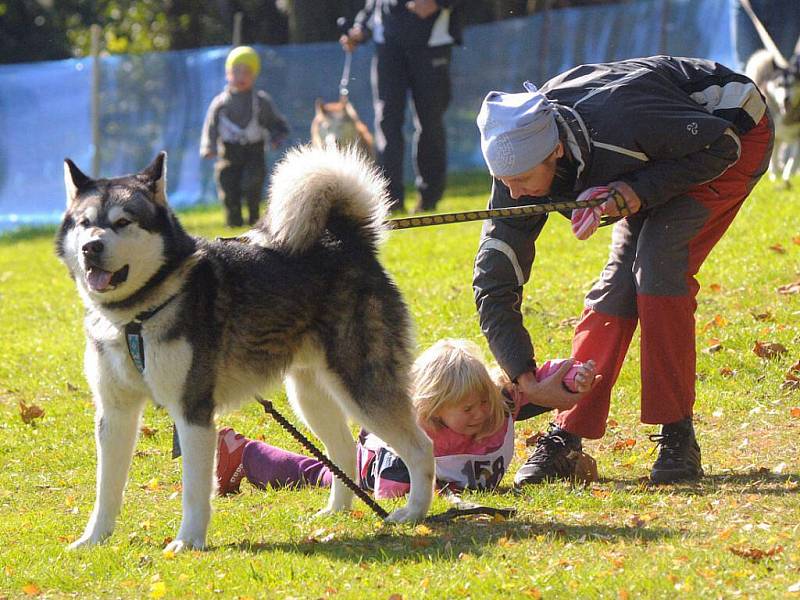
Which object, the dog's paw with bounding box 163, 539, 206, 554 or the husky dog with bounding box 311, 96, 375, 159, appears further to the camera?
the husky dog with bounding box 311, 96, 375, 159

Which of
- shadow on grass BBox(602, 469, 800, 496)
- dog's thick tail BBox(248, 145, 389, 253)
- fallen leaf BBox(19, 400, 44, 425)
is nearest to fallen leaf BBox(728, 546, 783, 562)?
shadow on grass BBox(602, 469, 800, 496)

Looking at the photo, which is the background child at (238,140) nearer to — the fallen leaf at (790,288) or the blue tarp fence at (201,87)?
the blue tarp fence at (201,87)

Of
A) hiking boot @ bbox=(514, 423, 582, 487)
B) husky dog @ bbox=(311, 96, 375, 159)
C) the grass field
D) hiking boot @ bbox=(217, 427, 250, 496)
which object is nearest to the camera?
the grass field

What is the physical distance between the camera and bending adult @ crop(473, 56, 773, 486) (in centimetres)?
464

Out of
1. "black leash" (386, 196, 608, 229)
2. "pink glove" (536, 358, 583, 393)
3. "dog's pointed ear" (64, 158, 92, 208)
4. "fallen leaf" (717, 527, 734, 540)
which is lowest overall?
"fallen leaf" (717, 527, 734, 540)

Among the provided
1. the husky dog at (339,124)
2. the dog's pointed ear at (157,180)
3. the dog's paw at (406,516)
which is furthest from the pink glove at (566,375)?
the husky dog at (339,124)

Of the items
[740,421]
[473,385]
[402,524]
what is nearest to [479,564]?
[402,524]

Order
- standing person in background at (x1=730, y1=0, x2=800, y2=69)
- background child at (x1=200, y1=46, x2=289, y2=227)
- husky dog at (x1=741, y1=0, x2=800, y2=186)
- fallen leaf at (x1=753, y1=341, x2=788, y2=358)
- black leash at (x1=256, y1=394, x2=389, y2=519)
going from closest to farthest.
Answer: black leash at (x1=256, y1=394, x2=389, y2=519) < fallen leaf at (x1=753, y1=341, x2=788, y2=358) < husky dog at (x1=741, y1=0, x2=800, y2=186) < standing person in background at (x1=730, y1=0, x2=800, y2=69) < background child at (x1=200, y1=46, x2=289, y2=227)

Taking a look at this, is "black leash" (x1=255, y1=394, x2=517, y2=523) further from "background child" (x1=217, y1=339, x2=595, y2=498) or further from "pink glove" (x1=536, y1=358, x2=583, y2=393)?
"pink glove" (x1=536, y1=358, x2=583, y2=393)

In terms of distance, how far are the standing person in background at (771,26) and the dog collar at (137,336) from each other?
997 centimetres

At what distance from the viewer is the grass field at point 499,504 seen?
12.8 feet

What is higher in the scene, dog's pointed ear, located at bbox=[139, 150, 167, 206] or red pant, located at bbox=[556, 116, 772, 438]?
dog's pointed ear, located at bbox=[139, 150, 167, 206]

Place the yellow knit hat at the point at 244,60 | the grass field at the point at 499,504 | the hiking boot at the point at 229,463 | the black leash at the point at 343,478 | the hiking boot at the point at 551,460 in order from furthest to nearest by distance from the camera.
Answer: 1. the yellow knit hat at the point at 244,60
2. the hiking boot at the point at 229,463
3. the hiking boot at the point at 551,460
4. the black leash at the point at 343,478
5. the grass field at the point at 499,504

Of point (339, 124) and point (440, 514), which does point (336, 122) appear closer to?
point (339, 124)
